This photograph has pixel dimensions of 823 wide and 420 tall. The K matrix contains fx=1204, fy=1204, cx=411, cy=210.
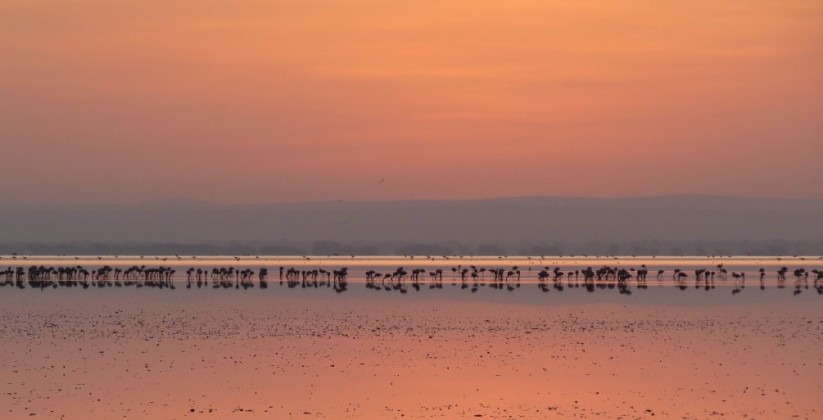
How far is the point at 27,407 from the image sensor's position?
85.8 ft

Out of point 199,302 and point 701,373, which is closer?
point 701,373

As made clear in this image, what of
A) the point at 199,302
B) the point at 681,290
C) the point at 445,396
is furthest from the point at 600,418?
the point at 681,290

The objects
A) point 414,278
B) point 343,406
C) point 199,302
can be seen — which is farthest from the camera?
point 414,278

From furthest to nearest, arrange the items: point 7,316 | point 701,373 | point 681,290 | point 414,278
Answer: point 414,278, point 681,290, point 7,316, point 701,373

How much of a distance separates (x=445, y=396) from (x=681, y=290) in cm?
5388

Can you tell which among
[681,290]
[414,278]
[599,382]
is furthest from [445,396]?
[414,278]

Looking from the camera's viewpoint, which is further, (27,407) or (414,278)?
(414,278)

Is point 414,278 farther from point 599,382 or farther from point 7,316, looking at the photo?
point 599,382

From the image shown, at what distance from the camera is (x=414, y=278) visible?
101 meters

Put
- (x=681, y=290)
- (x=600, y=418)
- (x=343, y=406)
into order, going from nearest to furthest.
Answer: (x=600, y=418), (x=343, y=406), (x=681, y=290)

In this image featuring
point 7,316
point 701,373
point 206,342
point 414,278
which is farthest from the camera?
point 414,278

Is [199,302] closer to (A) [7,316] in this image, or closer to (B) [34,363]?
(A) [7,316]

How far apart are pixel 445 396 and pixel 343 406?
2.57 metres

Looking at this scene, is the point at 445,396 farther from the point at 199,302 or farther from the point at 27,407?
the point at 199,302
